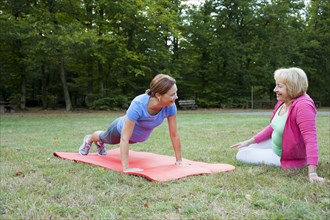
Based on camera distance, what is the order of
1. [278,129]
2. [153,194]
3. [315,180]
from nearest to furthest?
[153,194] → [315,180] → [278,129]

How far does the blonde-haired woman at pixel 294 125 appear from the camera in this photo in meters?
3.28

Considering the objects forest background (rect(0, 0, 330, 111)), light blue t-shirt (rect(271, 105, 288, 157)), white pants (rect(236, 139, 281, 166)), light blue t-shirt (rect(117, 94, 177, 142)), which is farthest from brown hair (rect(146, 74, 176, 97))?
forest background (rect(0, 0, 330, 111))

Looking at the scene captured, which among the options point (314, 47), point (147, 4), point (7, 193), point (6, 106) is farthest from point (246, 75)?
point (7, 193)

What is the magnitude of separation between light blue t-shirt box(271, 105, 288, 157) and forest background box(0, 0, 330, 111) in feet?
41.2

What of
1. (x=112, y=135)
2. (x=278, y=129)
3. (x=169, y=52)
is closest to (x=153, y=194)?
(x=112, y=135)

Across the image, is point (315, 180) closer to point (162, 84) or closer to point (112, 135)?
point (162, 84)

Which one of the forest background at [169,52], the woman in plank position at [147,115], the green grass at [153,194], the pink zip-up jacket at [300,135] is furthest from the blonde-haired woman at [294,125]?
the forest background at [169,52]

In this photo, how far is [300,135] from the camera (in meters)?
3.54

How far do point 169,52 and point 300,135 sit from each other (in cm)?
1898

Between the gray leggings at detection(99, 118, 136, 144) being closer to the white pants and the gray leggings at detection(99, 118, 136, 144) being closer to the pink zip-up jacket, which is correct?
the white pants

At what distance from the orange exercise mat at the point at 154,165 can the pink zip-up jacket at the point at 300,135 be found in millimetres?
610

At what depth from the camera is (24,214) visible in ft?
7.54

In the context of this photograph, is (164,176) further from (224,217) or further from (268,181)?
(224,217)

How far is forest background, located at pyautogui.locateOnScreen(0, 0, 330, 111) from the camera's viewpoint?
712 inches
